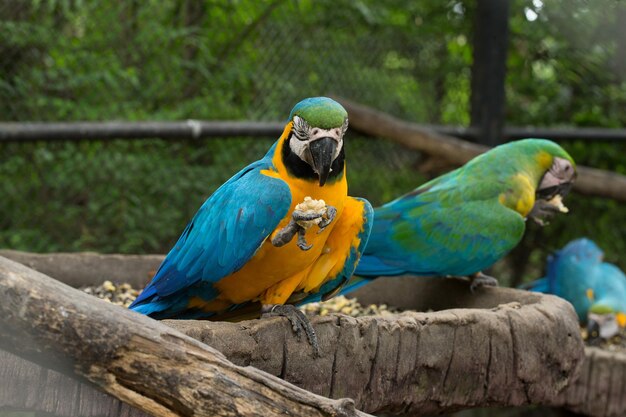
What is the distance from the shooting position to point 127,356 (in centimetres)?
134

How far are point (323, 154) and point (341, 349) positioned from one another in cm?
43

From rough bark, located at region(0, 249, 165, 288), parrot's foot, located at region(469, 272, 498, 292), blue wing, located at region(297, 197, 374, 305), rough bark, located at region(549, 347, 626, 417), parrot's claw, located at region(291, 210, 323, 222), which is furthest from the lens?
rough bark, located at region(549, 347, 626, 417)

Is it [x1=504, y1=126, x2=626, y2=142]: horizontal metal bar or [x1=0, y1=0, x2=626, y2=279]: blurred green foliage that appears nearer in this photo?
[x1=0, y1=0, x2=626, y2=279]: blurred green foliage

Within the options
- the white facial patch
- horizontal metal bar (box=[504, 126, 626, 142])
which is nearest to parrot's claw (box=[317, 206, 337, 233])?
the white facial patch

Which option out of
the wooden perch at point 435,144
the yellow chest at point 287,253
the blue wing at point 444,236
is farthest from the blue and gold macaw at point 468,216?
the wooden perch at point 435,144

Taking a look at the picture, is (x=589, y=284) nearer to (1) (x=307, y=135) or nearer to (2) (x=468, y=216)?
(2) (x=468, y=216)

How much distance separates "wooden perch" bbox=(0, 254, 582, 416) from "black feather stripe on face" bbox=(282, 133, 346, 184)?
31 cm

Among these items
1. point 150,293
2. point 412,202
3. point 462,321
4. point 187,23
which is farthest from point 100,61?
point 462,321

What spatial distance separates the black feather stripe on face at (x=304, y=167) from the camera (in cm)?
188

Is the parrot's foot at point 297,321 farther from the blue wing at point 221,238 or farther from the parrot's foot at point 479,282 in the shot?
the parrot's foot at point 479,282

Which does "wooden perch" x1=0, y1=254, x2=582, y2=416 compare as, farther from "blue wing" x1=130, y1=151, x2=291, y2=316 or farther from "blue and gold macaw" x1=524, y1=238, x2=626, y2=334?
"blue and gold macaw" x1=524, y1=238, x2=626, y2=334

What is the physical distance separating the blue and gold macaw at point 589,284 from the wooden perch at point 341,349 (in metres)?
1.03

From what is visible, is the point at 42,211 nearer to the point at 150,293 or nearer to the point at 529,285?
the point at 150,293

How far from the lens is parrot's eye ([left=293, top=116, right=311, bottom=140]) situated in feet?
6.00
